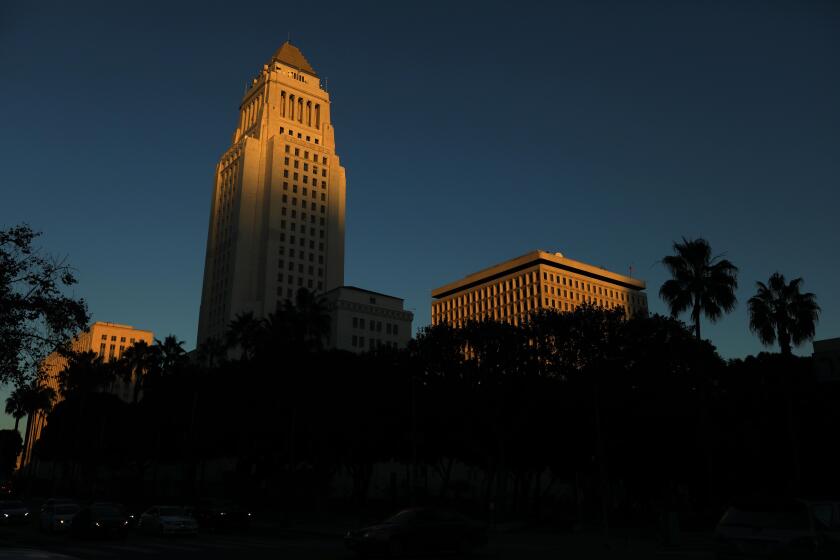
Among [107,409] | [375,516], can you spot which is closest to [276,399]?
[375,516]

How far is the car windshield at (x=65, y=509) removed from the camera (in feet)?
115

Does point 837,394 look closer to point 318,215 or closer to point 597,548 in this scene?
point 597,548

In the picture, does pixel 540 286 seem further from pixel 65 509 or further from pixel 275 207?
pixel 65 509

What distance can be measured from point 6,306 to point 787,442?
4595cm

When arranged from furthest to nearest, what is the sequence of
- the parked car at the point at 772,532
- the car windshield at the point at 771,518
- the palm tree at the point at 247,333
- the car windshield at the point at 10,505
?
the palm tree at the point at 247,333
the car windshield at the point at 10,505
the car windshield at the point at 771,518
the parked car at the point at 772,532

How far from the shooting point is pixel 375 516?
47562 mm

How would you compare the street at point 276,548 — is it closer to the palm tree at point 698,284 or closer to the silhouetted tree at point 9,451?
the palm tree at point 698,284

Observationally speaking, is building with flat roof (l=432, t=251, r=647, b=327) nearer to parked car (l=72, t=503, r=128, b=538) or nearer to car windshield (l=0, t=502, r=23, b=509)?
car windshield (l=0, t=502, r=23, b=509)

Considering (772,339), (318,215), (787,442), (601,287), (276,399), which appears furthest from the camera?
(601,287)

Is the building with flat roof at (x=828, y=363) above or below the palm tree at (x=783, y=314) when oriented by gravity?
below

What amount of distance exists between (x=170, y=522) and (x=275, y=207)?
113178 millimetres

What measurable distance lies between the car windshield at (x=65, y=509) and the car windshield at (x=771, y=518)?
33.1 metres

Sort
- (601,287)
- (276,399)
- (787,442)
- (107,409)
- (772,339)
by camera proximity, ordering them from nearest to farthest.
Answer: (772,339) → (787,442) → (276,399) → (107,409) → (601,287)

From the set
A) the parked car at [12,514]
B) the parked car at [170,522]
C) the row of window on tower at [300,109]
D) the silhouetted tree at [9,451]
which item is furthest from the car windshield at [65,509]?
the silhouetted tree at [9,451]
